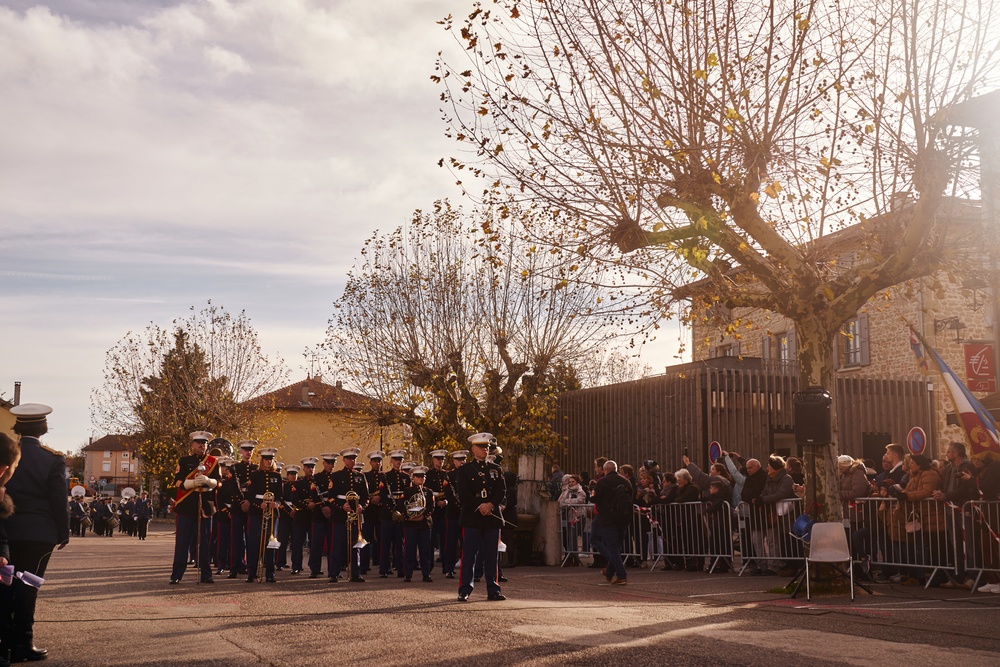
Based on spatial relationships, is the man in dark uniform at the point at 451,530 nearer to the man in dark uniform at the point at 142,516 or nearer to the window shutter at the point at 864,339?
the window shutter at the point at 864,339

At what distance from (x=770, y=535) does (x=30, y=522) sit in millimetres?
11447

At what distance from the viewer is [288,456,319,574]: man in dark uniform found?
58.5ft

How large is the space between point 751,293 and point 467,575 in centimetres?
505

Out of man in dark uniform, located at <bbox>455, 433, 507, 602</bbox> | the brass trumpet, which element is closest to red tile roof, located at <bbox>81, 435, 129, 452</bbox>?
the brass trumpet

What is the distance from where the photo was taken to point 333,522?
16625 millimetres

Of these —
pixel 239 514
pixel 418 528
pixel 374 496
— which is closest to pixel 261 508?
pixel 239 514

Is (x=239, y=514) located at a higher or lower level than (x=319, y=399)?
lower

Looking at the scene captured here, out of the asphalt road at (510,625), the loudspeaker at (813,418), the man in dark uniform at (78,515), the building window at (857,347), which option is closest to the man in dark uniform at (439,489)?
the asphalt road at (510,625)

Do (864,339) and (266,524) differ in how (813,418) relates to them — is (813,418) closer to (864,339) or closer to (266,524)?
(266,524)

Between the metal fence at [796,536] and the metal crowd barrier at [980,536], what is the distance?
0.01 m

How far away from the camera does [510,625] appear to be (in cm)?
994

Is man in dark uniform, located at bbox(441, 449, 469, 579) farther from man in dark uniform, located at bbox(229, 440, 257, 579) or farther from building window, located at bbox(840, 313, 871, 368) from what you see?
building window, located at bbox(840, 313, 871, 368)

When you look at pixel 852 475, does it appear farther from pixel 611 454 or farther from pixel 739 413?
pixel 611 454

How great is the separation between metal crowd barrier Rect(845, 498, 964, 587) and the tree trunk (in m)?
1.34
